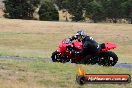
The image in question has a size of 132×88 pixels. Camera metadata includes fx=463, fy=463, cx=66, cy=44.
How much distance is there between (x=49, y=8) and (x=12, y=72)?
237ft

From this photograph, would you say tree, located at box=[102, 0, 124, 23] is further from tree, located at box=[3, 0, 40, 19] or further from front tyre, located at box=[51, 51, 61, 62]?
front tyre, located at box=[51, 51, 61, 62]

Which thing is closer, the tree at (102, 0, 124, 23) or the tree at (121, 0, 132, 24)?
the tree at (121, 0, 132, 24)

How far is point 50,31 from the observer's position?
64.8m

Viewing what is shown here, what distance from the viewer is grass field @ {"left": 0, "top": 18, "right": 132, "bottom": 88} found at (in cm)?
1327

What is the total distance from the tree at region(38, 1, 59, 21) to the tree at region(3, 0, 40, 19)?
2.08 meters

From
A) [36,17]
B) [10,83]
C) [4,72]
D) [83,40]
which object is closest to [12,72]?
[4,72]

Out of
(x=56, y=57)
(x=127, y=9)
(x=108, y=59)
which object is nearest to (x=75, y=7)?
(x=127, y=9)

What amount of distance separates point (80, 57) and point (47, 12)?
67315 millimetres

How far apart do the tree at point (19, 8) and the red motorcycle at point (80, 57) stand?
65.7m

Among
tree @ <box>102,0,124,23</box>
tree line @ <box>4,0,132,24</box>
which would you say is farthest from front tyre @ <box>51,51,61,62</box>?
tree @ <box>102,0,124,23</box>

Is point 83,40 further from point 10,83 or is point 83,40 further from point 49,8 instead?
→ point 49,8

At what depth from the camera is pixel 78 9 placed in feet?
308

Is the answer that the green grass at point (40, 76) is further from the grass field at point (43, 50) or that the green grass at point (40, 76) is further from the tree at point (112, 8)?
the tree at point (112, 8)

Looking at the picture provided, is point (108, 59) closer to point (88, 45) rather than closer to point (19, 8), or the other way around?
point (88, 45)
